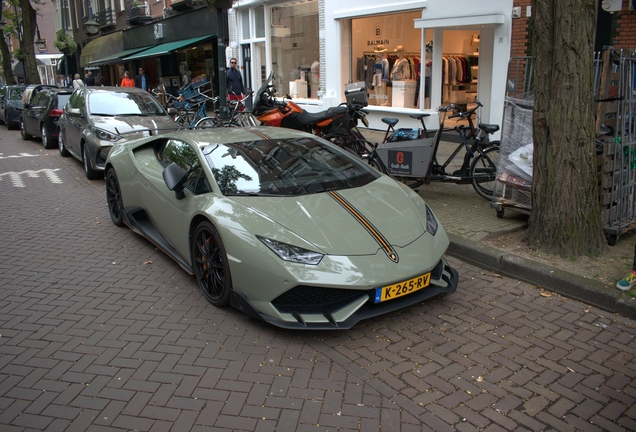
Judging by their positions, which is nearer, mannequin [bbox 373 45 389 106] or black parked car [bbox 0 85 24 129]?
mannequin [bbox 373 45 389 106]

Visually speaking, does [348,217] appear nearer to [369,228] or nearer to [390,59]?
[369,228]

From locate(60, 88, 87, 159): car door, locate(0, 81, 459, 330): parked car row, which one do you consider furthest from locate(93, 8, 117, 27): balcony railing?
locate(0, 81, 459, 330): parked car row

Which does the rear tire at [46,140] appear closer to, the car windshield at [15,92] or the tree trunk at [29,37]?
the car windshield at [15,92]

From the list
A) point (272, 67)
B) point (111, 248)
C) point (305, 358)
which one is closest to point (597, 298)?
Answer: point (305, 358)

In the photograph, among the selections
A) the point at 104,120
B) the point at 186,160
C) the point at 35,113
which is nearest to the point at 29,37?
the point at 35,113

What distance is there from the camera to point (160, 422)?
3.04 meters

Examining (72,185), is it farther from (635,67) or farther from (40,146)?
(635,67)

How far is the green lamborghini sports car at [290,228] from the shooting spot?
382 centimetres

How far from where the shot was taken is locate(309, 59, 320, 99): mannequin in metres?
17.6

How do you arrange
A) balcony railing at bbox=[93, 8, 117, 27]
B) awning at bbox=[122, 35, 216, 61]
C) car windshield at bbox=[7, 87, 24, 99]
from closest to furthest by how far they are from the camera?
car windshield at bbox=[7, 87, 24, 99] → awning at bbox=[122, 35, 216, 61] → balcony railing at bbox=[93, 8, 117, 27]

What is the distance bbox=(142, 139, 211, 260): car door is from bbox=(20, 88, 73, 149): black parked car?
9063mm

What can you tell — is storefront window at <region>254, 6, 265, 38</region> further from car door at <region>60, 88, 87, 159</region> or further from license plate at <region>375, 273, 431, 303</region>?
license plate at <region>375, 273, 431, 303</region>

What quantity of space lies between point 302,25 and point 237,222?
15.3 metres

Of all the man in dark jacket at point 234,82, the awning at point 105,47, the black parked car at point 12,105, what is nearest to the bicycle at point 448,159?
the man in dark jacket at point 234,82
